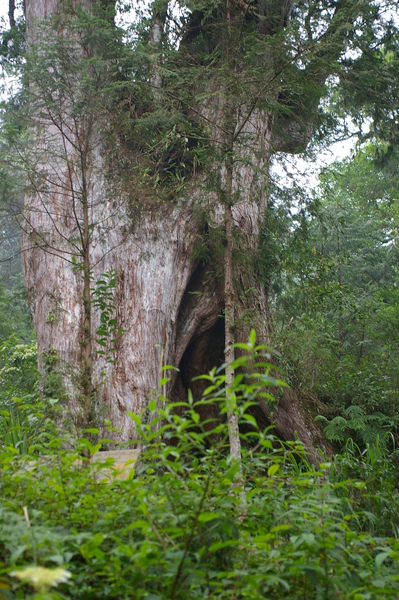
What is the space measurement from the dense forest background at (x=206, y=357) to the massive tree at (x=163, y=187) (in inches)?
2.1

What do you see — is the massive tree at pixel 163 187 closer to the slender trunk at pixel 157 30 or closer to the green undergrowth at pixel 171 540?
the slender trunk at pixel 157 30

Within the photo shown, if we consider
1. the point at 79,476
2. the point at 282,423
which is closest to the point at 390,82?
the point at 282,423

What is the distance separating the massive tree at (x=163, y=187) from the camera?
595cm

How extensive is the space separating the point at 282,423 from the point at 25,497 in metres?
5.48

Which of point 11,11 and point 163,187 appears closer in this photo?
point 163,187

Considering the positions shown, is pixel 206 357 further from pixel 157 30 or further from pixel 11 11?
pixel 11 11

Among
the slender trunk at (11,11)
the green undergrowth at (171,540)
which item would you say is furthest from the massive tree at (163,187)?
the green undergrowth at (171,540)

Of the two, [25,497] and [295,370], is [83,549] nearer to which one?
[25,497]

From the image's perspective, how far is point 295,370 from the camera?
8312 millimetres

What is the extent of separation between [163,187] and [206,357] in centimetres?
277

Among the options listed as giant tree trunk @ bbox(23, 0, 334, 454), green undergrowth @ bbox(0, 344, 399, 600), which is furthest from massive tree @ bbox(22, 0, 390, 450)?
green undergrowth @ bbox(0, 344, 399, 600)

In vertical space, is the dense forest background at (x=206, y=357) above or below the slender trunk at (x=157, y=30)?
below

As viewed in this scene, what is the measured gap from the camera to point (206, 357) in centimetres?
881

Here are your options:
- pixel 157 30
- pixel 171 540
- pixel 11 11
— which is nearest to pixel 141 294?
pixel 157 30
